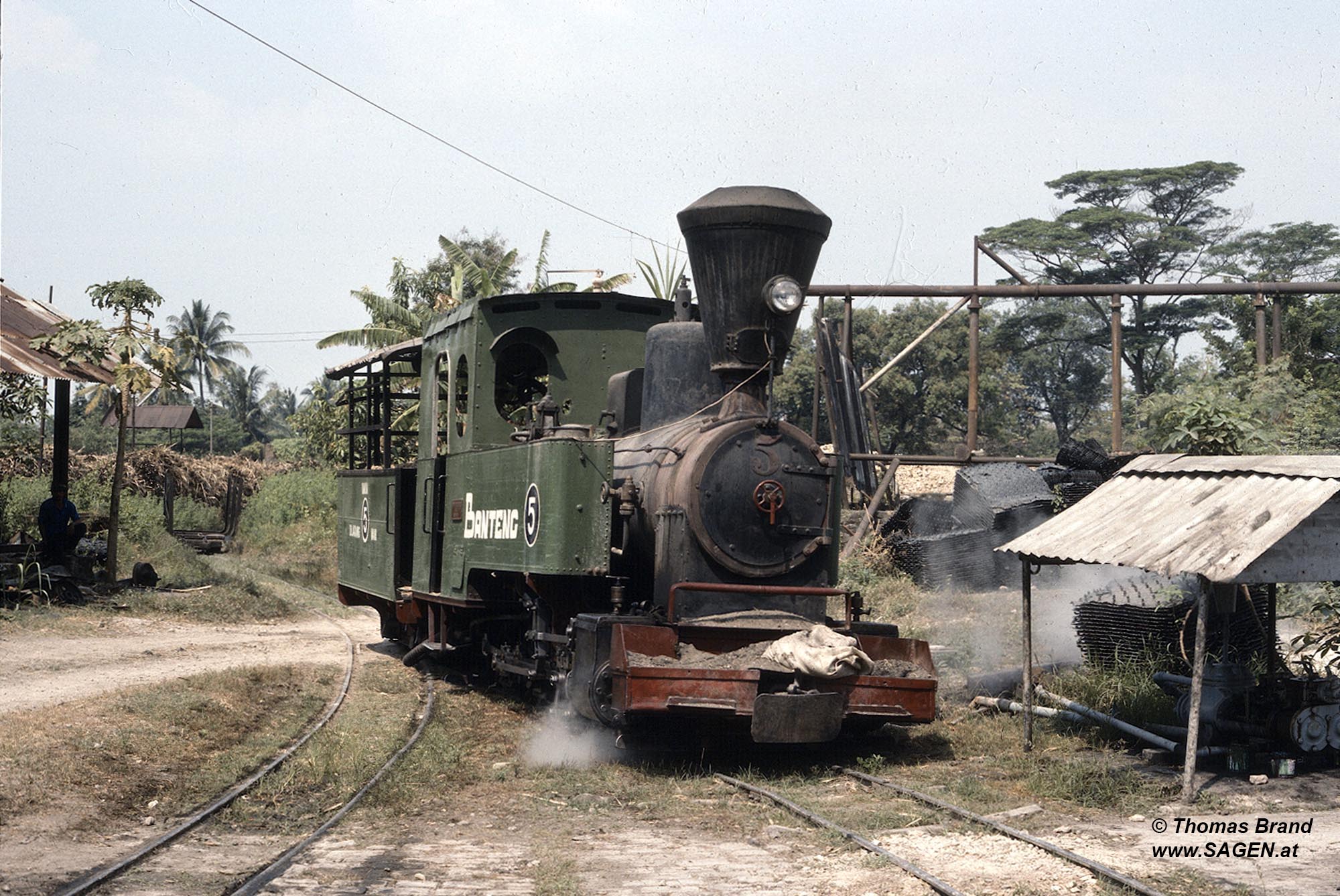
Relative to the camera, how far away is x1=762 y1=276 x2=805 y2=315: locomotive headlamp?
8.10 metres

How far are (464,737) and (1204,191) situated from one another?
115 ft

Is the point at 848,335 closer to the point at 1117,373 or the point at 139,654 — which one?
the point at 1117,373

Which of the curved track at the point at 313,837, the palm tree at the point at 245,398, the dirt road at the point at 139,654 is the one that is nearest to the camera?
the curved track at the point at 313,837

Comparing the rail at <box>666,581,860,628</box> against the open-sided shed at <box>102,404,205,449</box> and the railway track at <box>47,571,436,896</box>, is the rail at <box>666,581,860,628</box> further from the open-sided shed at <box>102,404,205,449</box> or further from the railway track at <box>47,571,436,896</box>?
the open-sided shed at <box>102,404,205,449</box>

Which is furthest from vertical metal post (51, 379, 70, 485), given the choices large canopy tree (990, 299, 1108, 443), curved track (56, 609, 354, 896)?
large canopy tree (990, 299, 1108, 443)

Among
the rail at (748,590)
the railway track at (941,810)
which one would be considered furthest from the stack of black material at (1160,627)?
the railway track at (941,810)

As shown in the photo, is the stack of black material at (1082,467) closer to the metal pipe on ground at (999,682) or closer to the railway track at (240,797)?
the metal pipe on ground at (999,682)

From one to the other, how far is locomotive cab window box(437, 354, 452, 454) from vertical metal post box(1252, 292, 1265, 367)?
934cm

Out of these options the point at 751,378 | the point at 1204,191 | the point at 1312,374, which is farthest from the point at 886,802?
the point at 1204,191

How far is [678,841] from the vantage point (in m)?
6.08

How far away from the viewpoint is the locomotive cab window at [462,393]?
10.6m

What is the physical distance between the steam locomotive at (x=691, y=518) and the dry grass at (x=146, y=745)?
193 centimetres

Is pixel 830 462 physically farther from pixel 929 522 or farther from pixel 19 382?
pixel 19 382

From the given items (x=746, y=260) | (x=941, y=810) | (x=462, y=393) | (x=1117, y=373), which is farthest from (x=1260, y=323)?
(x=941, y=810)
